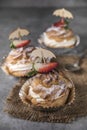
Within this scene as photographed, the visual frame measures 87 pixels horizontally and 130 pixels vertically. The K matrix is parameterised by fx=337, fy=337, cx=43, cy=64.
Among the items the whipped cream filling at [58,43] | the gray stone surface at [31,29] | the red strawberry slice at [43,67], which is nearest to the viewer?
the gray stone surface at [31,29]

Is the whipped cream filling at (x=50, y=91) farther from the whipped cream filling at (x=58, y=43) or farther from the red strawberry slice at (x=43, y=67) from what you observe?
the whipped cream filling at (x=58, y=43)

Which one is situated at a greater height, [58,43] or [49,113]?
[58,43]

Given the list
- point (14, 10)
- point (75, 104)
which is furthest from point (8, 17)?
point (75, 104)

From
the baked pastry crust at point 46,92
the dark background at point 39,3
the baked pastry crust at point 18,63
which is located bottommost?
the baked pastry crust at point 46,92

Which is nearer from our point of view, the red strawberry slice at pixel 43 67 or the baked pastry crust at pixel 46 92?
the baked pastry crust at pixel 46 92

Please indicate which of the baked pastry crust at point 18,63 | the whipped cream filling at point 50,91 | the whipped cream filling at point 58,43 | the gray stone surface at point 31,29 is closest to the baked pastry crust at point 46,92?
the whipped cream filling at point 50,91

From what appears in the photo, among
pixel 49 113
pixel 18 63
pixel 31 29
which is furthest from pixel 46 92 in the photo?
pixel 31 29

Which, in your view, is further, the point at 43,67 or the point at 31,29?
the point at 31,29

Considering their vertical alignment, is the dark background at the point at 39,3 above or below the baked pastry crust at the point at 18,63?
above

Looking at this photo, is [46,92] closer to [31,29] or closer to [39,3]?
[31,29]

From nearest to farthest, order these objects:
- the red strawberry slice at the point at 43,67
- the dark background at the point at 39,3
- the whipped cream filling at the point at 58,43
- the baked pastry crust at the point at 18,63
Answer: the red strawberry slice at the point at 43,67 < the baked pastry crust at the point at 18,63 < the whipped cream filling at the point at 58,43 < the dark background at the point at 39,3

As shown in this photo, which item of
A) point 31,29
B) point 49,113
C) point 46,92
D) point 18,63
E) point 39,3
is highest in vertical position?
point 39,3
